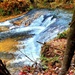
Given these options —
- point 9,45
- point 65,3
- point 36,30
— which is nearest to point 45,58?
point 9,45

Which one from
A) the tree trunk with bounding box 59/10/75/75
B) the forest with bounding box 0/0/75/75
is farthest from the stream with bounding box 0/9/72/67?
the tree trunk with bounding box 59/10/75/75

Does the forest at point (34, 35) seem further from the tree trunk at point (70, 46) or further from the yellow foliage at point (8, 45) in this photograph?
the tree trunk at point (70, 46)

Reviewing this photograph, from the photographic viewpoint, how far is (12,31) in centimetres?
1408

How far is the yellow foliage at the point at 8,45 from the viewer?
35.6 feet

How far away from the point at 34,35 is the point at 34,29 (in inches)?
51.5

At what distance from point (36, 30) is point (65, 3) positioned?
263 inches

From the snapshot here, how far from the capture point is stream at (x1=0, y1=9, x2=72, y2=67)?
10267mm

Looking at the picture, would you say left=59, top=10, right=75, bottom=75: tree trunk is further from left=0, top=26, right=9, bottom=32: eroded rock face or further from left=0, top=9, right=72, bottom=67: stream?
left=0, top=26, right=9, bottom=32: eroded rock face

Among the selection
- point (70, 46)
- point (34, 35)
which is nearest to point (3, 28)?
point (34, 35)

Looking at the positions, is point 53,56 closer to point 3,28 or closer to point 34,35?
point 34,35

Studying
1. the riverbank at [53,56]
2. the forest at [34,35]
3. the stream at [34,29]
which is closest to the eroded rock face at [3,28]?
the forest at [34,35]

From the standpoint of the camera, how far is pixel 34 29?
14141mm

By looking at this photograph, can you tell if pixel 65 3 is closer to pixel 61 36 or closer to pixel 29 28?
pixel 29 28

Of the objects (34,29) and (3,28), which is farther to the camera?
(3,28)
